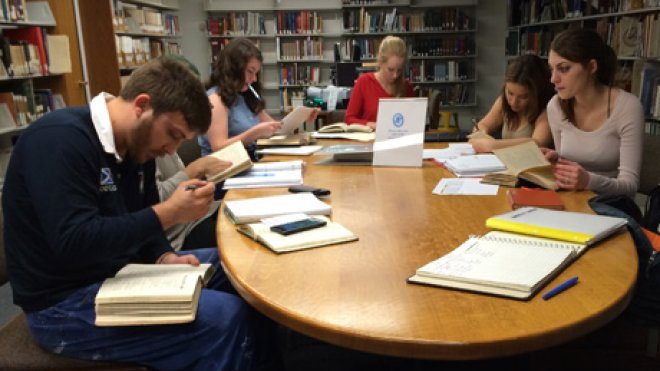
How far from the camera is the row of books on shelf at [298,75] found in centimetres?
768

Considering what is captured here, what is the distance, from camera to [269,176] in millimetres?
1969

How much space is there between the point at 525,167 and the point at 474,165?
0.29m

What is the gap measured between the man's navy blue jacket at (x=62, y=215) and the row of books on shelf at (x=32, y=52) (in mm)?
2959

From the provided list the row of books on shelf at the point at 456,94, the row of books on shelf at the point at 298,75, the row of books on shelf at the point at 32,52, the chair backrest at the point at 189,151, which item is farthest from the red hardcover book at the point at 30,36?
the row of books on shelf at the point at 456,94

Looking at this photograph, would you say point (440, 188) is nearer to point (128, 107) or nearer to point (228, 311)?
point (228, 311)

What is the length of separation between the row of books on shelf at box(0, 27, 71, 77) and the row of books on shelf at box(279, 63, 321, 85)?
144 inches

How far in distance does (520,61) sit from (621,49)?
2612 mm

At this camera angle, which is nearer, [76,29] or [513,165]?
[513,165]

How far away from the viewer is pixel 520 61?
2557 mm

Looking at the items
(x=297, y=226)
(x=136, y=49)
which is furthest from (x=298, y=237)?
(x=136, y=49)

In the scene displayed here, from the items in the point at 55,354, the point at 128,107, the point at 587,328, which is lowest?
the point at 55,354

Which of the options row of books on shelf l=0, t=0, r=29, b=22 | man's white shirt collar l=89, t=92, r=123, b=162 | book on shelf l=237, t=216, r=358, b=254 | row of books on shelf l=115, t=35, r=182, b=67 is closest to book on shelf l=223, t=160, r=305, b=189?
book on shelf l=237, t=216, r=358, b=254

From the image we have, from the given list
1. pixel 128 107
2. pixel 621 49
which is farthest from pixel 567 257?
A: pixel 621 49

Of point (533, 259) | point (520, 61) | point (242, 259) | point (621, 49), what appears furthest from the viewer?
point (621, 49)
